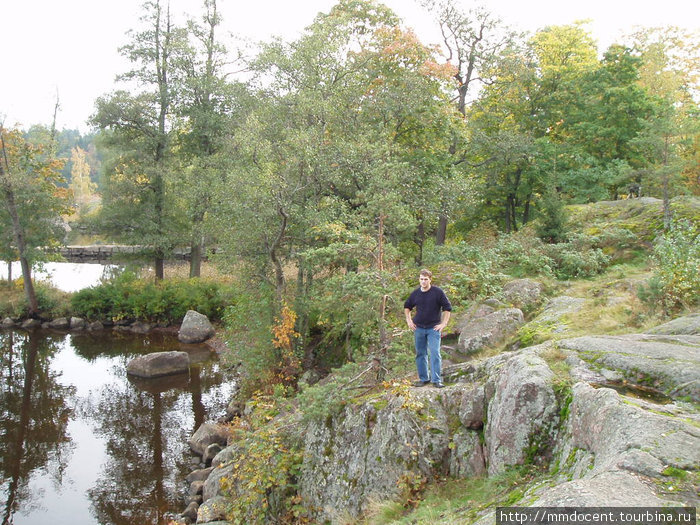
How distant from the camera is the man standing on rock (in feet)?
26.5

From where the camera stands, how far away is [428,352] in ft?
27.4

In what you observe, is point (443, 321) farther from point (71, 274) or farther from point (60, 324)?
A: point (71, 274)

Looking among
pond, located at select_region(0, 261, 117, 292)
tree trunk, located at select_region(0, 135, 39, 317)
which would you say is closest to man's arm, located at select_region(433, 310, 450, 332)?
tree trunk, located at select_region(0, 135, 39, 317)

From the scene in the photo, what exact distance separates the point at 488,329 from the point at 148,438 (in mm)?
10737

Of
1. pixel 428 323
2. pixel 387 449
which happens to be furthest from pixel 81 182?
pixel 387 449

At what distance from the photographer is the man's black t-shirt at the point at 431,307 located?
812cm

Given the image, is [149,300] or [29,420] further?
[149,300]

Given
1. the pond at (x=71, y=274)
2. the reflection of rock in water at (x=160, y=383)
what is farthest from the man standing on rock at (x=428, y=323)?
the pond at (x=71, y=274)

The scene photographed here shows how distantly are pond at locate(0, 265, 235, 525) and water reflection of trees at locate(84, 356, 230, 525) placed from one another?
1.1 inches

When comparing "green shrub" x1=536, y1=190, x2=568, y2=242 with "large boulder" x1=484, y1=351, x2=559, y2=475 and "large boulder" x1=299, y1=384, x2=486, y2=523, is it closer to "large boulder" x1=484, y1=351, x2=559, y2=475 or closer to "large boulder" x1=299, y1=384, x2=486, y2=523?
"large boulder" x1=299, y1=384, x2=486, y2=523

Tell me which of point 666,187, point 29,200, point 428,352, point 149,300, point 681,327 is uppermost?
point 29,200

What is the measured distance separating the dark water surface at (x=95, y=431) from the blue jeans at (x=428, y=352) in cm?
719

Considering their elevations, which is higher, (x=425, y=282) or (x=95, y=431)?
(x=425, y=282)

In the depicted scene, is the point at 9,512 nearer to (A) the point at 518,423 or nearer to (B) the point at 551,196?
(A) the point at 518,423
